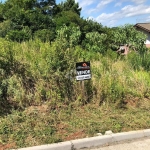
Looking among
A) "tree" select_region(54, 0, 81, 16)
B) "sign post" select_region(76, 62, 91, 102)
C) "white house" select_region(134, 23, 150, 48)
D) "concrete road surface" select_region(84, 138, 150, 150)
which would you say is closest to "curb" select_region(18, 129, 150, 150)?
"concrete road surface" select_region(84, 138, 150, 150)

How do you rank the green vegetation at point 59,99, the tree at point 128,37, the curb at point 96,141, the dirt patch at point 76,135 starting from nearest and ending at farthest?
the curb at point 96,141
the dirt patch at point 76,135
the green vegetation at point 59,99
the tree at point 128,37

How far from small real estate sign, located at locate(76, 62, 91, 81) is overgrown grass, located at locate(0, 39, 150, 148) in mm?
247

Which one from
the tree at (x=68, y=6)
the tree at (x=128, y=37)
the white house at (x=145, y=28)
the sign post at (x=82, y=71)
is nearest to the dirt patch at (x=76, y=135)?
the sign post at (x=82, y=71)

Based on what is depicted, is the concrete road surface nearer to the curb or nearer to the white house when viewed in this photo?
the curb

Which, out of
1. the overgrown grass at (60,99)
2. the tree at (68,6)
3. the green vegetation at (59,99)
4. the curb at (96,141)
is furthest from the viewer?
the tree at (68,6)

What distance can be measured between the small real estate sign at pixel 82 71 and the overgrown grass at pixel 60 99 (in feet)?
0.81

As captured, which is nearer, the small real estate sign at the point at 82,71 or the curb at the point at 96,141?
the curb at the point at 96,141

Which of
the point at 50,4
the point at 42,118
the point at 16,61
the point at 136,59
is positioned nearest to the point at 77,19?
the point at 136,59

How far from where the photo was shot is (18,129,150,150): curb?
411cm

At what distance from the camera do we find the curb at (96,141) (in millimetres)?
4105

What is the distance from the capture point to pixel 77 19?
818 inches

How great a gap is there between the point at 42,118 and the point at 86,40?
1315cm

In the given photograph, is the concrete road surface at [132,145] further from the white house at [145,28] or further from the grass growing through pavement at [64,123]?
the white house at [145,28]

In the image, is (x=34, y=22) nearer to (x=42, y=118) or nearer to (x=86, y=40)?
(x=86, y=40)
